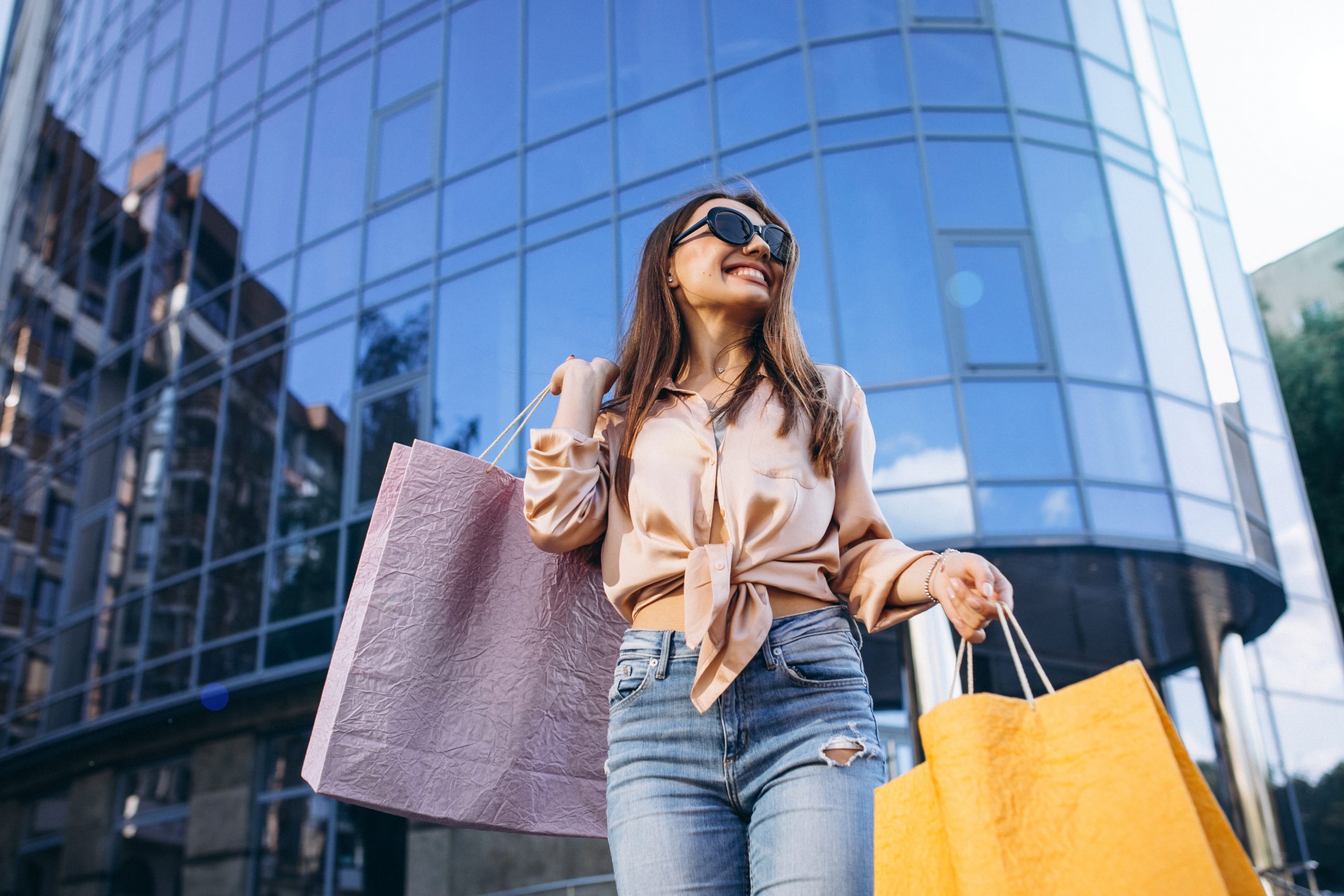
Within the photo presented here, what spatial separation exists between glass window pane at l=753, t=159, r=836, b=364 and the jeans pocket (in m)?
7.24

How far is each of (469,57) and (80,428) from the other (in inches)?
343

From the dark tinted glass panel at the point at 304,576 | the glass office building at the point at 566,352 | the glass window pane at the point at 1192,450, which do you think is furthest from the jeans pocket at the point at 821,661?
the dark tinted glass panel at the point at 304,576

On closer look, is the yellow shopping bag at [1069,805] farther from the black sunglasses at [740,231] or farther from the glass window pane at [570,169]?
the glass window pane at [570,169]

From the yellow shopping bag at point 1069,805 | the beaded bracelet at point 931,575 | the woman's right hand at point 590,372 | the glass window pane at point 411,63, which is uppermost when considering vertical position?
the glass window pane at point 411,63

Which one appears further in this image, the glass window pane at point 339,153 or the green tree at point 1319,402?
the green tree at point 1319,402

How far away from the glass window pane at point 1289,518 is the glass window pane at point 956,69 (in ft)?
14.8

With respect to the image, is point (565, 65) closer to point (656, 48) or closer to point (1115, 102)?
point (656, 48)

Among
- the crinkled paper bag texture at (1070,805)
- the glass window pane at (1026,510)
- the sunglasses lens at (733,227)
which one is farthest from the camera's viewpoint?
the glass window pane at (1026,510)

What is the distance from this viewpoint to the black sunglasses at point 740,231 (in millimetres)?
2369

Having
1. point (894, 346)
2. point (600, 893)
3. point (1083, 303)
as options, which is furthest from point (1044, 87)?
point (600, 893)

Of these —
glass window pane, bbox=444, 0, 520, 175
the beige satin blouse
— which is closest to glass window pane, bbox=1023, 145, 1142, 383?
glass window pane, bbox=444, 0, 520, 175

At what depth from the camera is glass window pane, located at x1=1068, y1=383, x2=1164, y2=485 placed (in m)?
9.08

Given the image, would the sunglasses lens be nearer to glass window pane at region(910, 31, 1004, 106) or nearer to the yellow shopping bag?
the yellow shopping bag

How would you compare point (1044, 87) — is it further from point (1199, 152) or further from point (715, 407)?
point (715, 407)
